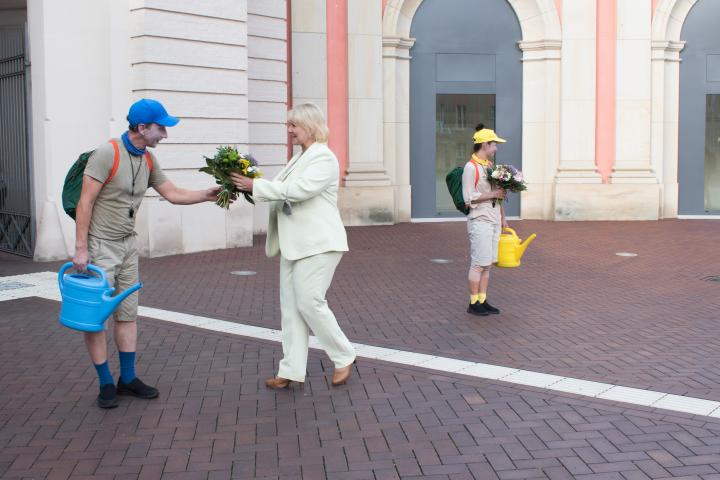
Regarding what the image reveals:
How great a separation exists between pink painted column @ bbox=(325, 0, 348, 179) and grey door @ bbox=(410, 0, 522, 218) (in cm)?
170

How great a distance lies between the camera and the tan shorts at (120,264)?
5527 millimetres

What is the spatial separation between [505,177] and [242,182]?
125 inches

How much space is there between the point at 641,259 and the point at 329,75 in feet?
24.6

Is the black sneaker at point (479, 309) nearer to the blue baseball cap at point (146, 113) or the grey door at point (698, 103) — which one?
the blue baseball cap at point (146, 113)

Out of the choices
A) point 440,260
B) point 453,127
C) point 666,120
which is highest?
point 666,120

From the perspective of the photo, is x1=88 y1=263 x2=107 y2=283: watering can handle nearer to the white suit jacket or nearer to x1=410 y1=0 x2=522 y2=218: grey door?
the white suit jacket

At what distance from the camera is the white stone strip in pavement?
568 cm

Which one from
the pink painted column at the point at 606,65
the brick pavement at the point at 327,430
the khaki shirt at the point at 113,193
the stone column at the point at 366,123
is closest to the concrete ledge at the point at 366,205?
the stone column at the point at 366,123

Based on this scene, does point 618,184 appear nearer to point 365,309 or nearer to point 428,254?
point 428,254

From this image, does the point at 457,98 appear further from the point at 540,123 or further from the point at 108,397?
the point at 108,397

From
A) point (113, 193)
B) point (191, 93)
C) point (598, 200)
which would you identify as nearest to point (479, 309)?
point (113, 193)

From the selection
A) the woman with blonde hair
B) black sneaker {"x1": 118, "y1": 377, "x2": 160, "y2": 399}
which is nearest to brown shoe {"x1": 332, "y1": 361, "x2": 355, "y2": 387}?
the woman with blonde hair

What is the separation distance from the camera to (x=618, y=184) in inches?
742

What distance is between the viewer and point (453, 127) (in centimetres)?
1953
